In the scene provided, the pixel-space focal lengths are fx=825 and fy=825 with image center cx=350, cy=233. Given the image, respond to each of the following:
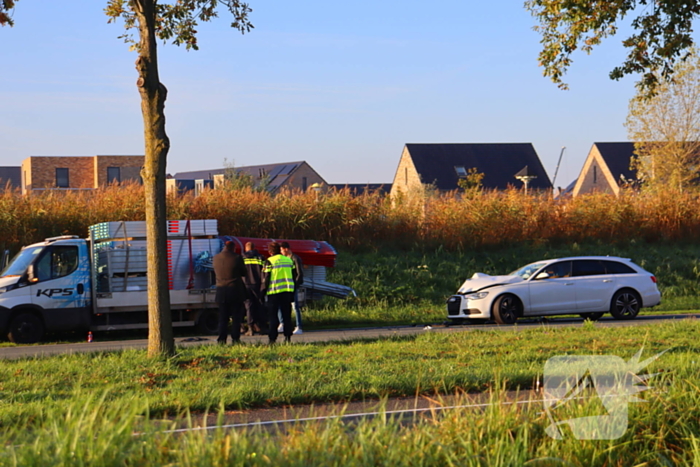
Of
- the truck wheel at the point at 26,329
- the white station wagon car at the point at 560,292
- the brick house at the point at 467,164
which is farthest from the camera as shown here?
the brick house at the point at 467,164

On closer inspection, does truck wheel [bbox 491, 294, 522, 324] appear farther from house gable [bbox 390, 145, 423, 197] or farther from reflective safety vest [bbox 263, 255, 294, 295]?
house gable [bbox 390, 145, 423, 197]

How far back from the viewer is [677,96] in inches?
1660

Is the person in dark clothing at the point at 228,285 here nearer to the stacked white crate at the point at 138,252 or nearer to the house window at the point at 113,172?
the stacked white crate at the point at 138,252

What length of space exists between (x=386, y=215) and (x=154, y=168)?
18224 mm

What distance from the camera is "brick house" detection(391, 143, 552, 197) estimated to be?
208 feet

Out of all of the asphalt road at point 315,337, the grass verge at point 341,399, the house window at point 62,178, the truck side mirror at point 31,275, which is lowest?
the asphalt road at point 315,337

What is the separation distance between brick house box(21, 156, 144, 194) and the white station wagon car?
46717 mm

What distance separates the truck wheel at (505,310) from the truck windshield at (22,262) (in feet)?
32.3

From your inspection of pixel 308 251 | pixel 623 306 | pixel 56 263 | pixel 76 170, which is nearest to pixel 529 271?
pixel 623 306

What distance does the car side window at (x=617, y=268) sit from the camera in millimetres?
19375

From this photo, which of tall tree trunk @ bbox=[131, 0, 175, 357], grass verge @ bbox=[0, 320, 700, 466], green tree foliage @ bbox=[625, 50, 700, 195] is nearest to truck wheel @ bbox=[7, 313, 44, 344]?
grass verge @ bbox=[0, 320, 700, 466]

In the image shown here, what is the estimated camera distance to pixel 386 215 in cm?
2881

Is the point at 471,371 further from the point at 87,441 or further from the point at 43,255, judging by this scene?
the point at 43,255

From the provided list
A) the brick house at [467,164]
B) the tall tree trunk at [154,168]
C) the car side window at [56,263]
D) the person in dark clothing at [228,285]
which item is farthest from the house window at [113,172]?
the tall tree trunk at [154,168]
